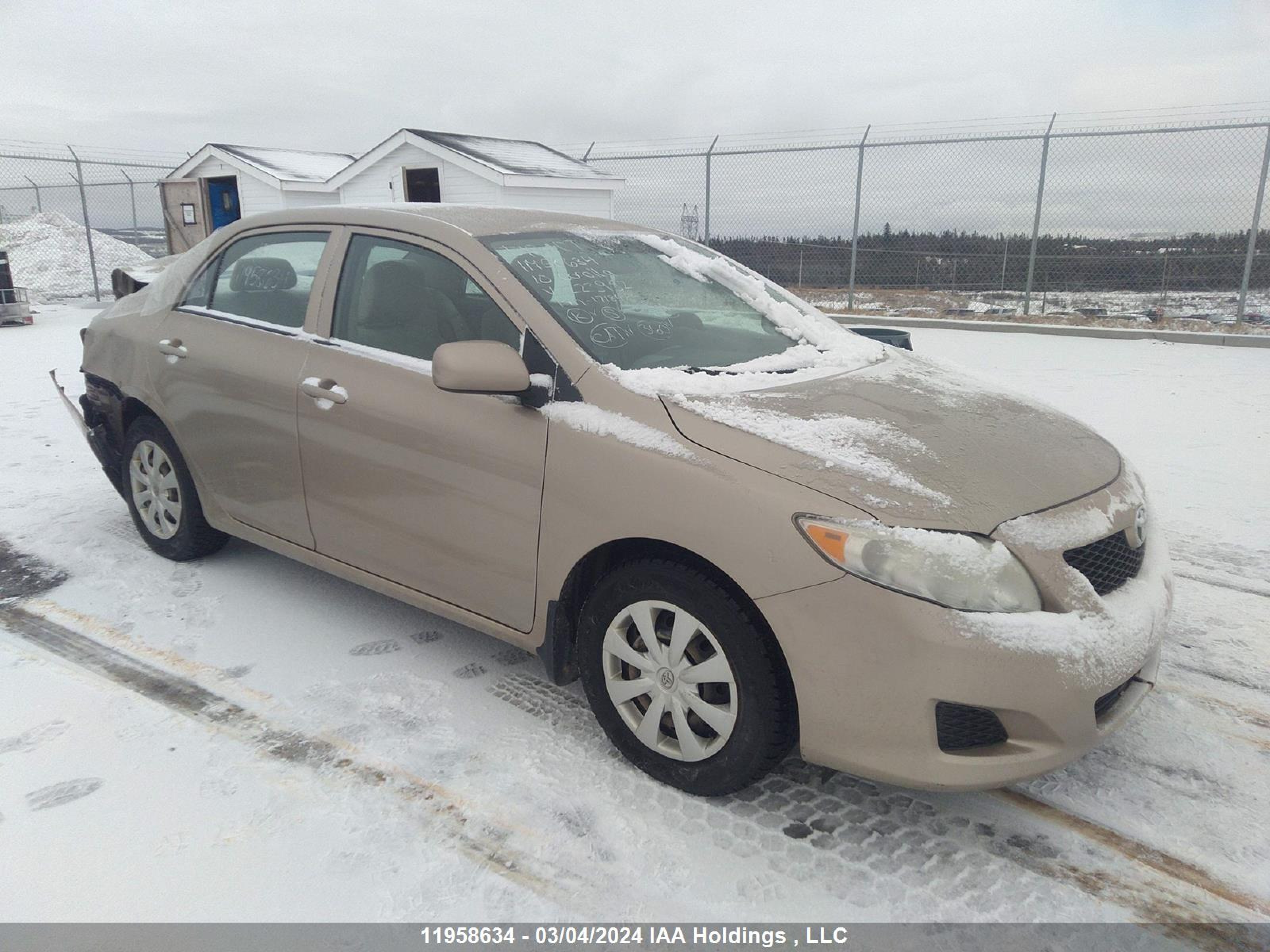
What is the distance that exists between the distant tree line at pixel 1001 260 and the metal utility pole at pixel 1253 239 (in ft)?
0.27

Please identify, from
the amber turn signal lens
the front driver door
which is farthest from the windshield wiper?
the amber turn signal lens

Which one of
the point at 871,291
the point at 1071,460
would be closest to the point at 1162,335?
the point at 871,291

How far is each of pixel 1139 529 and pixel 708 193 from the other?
1284 cm

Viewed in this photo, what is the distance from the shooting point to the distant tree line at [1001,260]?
40.7 feet

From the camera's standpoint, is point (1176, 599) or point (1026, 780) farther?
point (1176, 599)

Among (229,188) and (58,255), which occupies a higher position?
(229,188)

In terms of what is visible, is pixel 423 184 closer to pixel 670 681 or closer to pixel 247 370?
pixel 247 370

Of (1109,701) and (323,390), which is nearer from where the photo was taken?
(1109,701)

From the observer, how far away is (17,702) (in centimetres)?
303

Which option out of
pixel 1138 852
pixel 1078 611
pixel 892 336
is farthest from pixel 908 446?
pixel 892 336

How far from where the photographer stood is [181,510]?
4.07 m

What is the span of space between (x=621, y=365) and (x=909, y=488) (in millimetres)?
954

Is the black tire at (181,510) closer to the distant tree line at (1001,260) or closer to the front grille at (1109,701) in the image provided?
the front grille at (1109,701)

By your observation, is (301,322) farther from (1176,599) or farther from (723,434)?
(1176,599)
